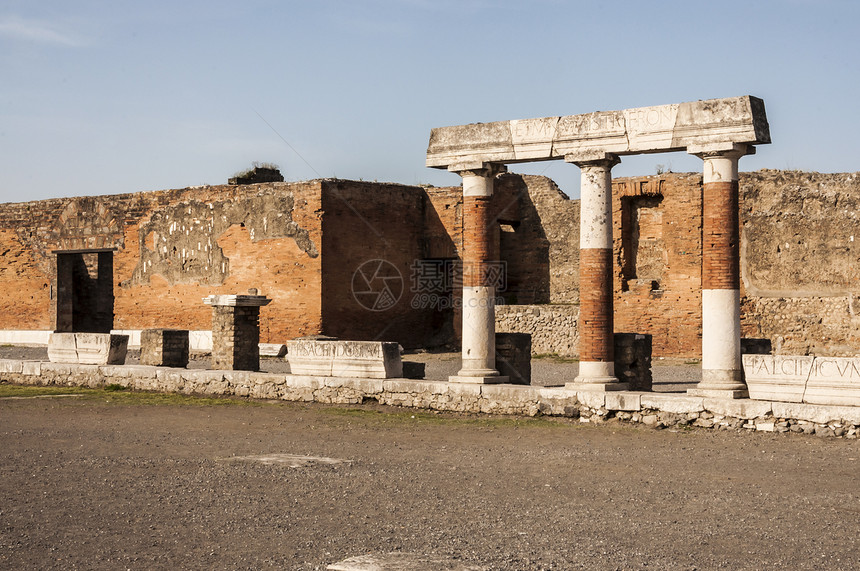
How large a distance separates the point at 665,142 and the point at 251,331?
6.80 meters

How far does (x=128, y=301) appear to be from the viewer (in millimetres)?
22156

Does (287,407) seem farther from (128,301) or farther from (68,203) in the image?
(68,203)

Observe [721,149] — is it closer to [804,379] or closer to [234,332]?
[804,379]

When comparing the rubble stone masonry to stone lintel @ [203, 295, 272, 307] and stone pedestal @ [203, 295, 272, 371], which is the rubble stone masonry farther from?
stone pedestal @ [203, 295, 272, 371]

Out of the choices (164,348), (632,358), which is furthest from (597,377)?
(164,348)

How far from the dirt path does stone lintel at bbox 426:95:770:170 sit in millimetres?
3026

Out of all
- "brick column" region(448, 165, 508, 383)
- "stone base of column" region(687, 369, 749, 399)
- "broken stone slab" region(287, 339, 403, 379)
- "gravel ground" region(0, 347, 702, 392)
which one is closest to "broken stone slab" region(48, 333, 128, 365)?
"gravel ground" region(0, 347, 702, 392)

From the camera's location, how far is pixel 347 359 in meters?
12.2

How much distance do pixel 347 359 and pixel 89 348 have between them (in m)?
5.04

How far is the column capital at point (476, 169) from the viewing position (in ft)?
37.7

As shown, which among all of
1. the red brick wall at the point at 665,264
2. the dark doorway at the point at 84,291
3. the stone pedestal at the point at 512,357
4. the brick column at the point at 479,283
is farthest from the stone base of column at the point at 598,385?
the dark doorway at the point at 84,291

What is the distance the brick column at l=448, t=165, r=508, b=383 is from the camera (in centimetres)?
1152

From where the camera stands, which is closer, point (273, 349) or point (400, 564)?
point (400, 564)

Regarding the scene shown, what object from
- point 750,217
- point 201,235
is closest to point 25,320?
point 201,235
